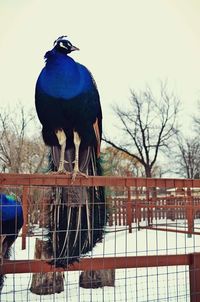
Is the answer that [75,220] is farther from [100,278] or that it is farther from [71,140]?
[100,278]

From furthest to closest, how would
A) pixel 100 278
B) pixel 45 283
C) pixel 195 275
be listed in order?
pixel 100 278
pixel 45 283
pixel 195 275

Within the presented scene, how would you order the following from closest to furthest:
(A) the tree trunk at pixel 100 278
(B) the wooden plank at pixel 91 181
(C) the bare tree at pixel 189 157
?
(B) the wooden plank at pixel 91 181
(A) the tree trunk at pixel 100 278
(C) the bare tree at pixel 189 157

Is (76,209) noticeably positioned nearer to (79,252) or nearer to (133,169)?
(79,252)

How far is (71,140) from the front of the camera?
12.5 ft

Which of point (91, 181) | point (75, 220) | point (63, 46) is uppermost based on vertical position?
point (63, 46)

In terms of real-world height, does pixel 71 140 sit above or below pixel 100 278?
above

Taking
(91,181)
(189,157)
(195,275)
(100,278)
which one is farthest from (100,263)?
(189,157)

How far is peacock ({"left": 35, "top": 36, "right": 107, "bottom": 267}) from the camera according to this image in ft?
11.3

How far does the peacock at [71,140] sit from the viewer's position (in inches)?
136

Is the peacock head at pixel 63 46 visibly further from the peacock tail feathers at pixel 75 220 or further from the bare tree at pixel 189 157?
the bare tree at pixel 189 157

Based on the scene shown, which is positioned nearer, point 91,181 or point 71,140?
point 91,181

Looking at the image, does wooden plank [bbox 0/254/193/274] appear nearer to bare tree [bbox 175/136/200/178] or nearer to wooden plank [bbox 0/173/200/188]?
wooden plank [bbox 0/173/200/188]

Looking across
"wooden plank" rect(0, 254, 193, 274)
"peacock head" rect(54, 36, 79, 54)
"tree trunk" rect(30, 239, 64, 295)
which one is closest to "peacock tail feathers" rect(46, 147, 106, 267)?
"wooden plank" rect(0, 254, 193, 274)

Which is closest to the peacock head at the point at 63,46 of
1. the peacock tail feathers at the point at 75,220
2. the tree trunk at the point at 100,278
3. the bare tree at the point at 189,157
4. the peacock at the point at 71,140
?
the peacock at the point at 71,140
